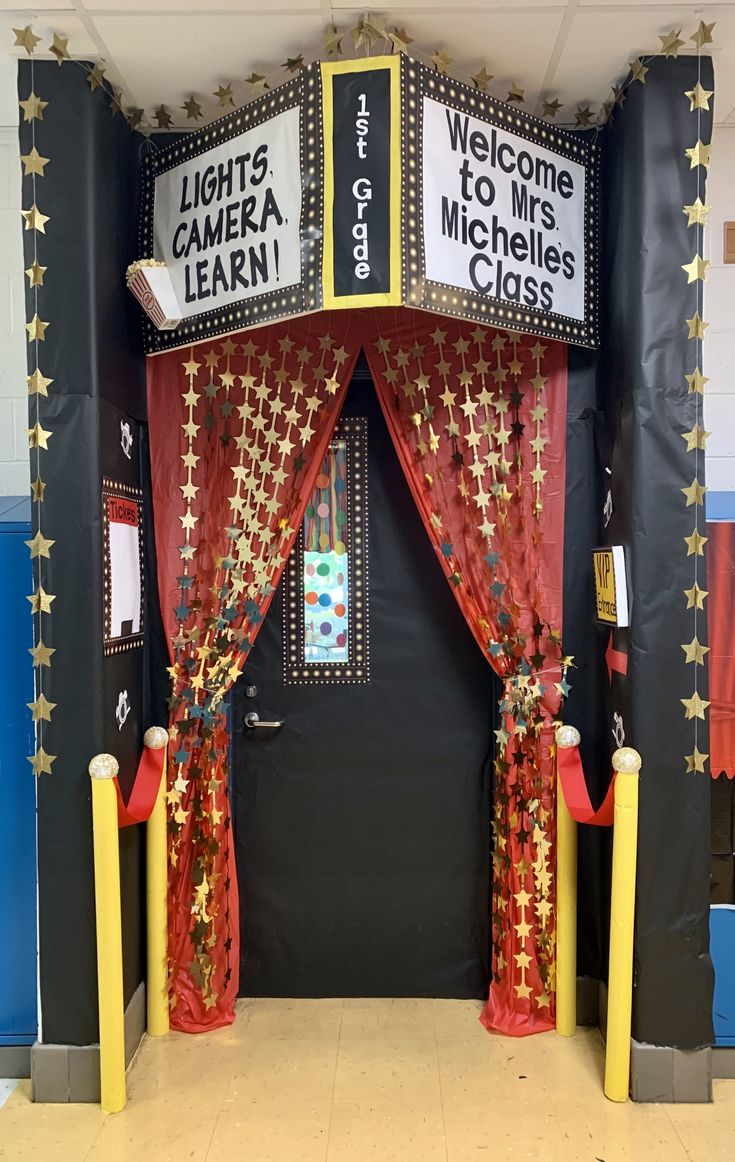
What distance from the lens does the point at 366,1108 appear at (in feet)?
7.54

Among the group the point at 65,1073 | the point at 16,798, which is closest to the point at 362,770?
the point at 16,798

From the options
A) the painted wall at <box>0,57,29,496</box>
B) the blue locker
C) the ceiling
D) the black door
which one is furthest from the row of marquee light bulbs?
the blue locker

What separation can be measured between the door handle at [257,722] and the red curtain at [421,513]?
193mm

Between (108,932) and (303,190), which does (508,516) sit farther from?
(108,932)

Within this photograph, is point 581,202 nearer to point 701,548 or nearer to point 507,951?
point 701,548

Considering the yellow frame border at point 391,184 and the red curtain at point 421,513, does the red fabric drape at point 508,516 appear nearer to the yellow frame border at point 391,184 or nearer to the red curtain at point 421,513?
the red curtain at point 421,513

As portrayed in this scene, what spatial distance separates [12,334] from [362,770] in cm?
181

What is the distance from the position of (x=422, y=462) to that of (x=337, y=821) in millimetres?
1226

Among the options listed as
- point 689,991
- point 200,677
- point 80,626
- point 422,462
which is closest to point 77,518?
point 80,626

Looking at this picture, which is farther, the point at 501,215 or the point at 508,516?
the point at 508,516

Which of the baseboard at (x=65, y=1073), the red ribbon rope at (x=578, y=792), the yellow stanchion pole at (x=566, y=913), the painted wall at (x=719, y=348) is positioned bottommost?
the baseboard at (x=65, y=1073)

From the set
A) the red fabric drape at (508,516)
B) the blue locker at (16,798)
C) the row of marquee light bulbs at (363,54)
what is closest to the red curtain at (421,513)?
the red fabric drape at (508,516)

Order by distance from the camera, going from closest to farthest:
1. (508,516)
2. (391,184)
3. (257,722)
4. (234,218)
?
(391,184) → (234,218) → (508,516) → (257,722)

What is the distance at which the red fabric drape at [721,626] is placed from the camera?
246 cm
